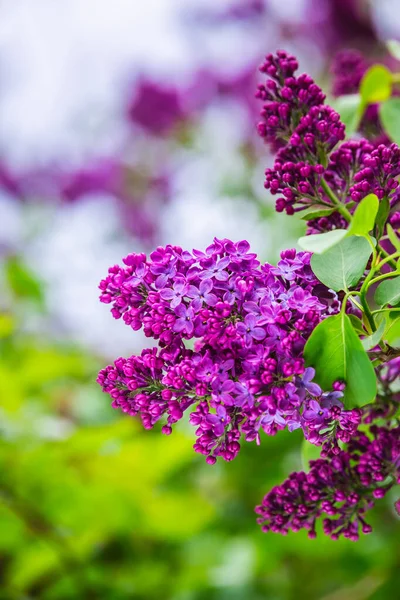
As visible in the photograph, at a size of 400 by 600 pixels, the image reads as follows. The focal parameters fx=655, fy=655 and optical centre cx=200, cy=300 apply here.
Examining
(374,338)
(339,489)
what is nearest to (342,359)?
(374,338)

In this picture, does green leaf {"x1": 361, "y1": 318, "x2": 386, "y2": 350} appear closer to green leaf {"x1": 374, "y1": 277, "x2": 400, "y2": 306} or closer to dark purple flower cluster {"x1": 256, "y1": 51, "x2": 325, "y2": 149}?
green leaf {"x1": 374, "y1": 277, "x2": 400, "y2": 306}

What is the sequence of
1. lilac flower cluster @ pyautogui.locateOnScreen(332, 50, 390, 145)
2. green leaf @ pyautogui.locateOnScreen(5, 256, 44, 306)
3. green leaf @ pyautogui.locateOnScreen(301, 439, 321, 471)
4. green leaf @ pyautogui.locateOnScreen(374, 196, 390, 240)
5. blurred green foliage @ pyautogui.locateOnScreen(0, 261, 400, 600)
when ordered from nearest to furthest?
green leaf @ pyautogui.locateOnScreen(374, 196, 390, 240) → green leaf @ pyautogui.locateOnScreen(301, 439, 321, 471) → lilac flower cluster @ pyautogui.locateOnScreen(332, 50, 390, 145) → blurred green foliage @ pyautogui.locateOnScreen(0, 261, 400, 600) → green leaf @ pyautogui.locateOnScreen(5, 256, 44, 306)

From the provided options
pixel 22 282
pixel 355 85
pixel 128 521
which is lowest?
pixel 128 521

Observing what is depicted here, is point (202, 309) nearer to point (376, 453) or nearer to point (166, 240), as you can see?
point (376, 453)

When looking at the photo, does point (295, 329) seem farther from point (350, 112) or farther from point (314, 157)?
point (350, 112)

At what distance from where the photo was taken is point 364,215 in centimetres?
44

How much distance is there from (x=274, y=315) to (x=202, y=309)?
0.05 metres

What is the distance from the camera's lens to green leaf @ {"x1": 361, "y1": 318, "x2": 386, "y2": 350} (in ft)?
1.55

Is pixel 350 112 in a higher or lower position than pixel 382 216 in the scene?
higher

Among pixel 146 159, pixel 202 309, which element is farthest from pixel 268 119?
pixel 146 159

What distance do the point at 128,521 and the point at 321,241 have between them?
0.76 m

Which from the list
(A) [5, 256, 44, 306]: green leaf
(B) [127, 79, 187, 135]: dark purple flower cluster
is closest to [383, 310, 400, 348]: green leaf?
(A) [5, 256, 44, 306]: green leaf

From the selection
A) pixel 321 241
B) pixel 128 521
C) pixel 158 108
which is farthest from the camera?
pixel 158 108

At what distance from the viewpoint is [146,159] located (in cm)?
264
